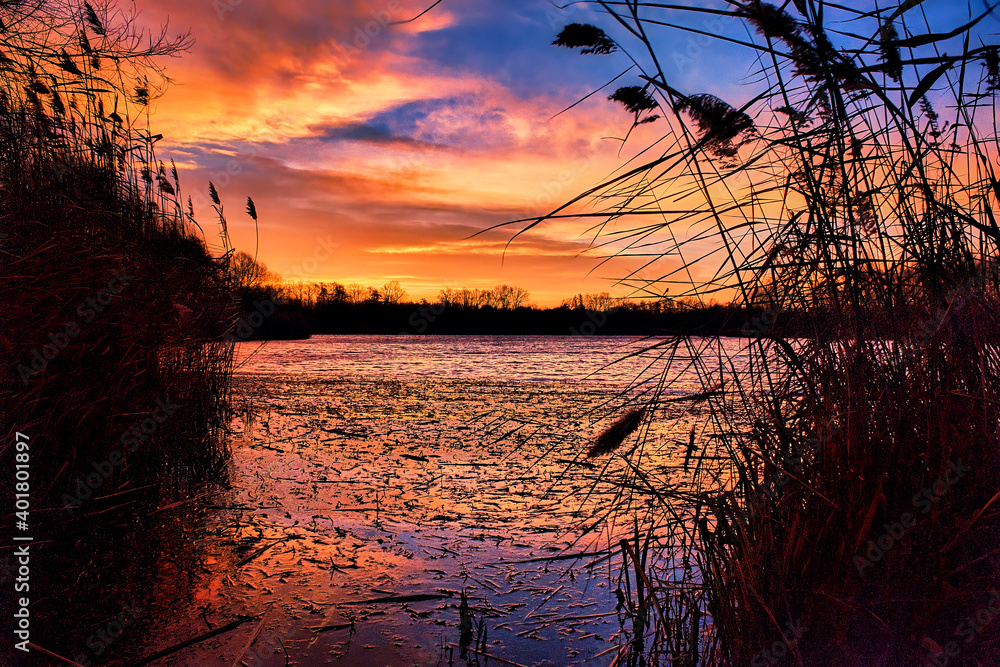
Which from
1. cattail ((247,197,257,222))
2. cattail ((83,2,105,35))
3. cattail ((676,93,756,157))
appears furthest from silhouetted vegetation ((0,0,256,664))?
cattail ((676,93,756,157))

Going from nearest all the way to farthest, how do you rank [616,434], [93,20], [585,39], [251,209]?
[585,39] < [616,434] < [93,20] < [251,209]

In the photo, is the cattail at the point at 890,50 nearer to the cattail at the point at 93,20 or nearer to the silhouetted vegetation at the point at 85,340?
the silhouetted vegetation at the point at 85,340

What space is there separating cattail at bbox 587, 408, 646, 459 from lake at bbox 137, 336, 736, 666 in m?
0.12

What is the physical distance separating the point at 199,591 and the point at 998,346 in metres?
3.68

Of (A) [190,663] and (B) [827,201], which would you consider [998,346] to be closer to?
(B) [827,201]

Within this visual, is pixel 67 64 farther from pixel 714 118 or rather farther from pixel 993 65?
pixel 993 65

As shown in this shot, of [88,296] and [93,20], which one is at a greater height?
[93,20]

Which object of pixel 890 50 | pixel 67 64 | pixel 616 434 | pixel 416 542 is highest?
pixel 67 64

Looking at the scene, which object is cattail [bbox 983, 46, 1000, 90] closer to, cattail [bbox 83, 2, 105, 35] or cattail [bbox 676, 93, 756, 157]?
cattail [bbox 676, 93, 756, 157]

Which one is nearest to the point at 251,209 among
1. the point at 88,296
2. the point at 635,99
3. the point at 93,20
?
the point at 93,20

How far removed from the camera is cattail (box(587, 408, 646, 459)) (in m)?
1.76

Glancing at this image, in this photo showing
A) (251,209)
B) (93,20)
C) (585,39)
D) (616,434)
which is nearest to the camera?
(585,39)

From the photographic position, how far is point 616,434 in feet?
5.84

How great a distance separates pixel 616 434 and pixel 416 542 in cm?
256
